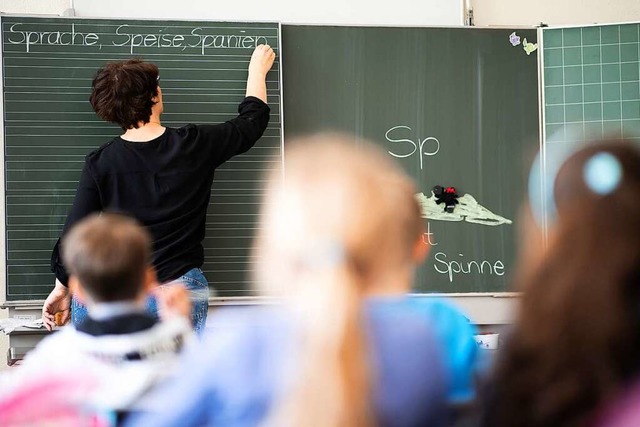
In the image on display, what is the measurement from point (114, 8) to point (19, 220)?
3.11 ft

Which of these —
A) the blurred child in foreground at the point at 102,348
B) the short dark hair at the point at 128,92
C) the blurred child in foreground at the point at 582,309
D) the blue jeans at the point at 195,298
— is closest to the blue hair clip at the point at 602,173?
the blurred child in foreground at the point at 582,309

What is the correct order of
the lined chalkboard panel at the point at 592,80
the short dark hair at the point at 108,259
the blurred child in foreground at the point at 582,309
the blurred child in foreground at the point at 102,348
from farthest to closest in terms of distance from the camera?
the lined chalkboard panel at the point at 592,80 < the short dark hair at the point at 108,259 < the blurred child in foreground at the point at 102,348 < the blurred child in foreground at the point at 582,309

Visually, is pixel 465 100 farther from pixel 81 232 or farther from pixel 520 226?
pixel 81 232

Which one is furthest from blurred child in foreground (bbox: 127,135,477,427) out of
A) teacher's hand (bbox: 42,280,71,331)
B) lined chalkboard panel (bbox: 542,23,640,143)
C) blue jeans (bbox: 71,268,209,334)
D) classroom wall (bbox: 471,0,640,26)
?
classroom wall (bbox: 471,0,640,26)

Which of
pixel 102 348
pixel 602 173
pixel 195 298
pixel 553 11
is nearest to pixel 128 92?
pixel 195 298

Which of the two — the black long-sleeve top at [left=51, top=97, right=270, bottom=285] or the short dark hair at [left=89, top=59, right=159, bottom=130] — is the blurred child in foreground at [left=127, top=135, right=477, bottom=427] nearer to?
the black long-sleeve top at [left=51, top=97, right=270, bottom=285]

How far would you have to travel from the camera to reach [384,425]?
129cm

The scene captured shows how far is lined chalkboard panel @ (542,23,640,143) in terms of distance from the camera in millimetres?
3877

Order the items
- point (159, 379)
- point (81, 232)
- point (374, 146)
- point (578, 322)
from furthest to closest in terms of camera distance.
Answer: point (374, 146)
point (81, 232)
point (159, 379)
point (578, 322)

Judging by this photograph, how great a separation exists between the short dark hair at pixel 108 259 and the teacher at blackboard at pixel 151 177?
4.39 feet

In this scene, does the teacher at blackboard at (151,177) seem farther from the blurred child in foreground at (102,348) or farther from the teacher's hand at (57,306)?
the blurred child in foreground at (102,348)

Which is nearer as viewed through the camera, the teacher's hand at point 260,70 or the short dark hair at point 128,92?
the short dark hair at point 128,92

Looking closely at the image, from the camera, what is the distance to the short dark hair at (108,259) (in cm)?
167

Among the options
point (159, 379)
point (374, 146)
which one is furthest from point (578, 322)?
point (374, 146)
